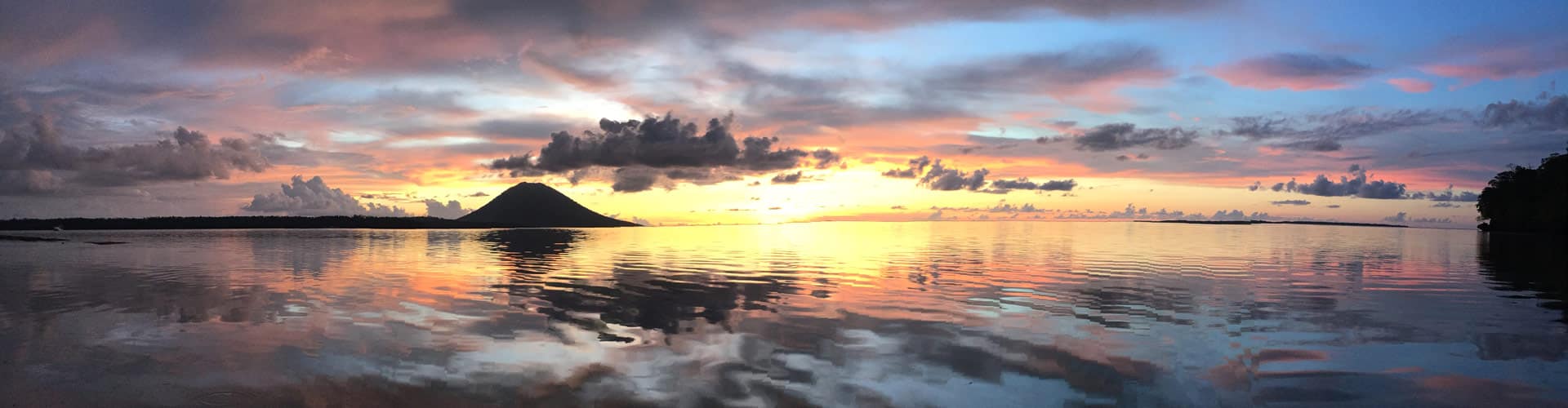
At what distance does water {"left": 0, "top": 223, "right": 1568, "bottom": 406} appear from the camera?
561 inches

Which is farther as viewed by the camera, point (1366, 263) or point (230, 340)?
point (1366, 263)

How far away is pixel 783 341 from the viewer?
19891 mm

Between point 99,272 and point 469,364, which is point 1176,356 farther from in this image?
point 99,272

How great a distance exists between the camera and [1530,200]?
540ft

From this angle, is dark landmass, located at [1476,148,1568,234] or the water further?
dark landmass, located at [1476,148,1568,234]

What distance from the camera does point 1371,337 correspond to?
20.9 meters

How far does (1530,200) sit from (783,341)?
218m

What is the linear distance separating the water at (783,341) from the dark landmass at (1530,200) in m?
149

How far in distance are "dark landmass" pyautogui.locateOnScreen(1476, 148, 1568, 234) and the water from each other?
149 meters

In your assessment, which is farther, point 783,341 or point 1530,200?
point 1530,200

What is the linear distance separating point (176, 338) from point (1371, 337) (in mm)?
32934

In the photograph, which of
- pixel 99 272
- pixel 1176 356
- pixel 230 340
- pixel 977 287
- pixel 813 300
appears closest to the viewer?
pixel 1176 356

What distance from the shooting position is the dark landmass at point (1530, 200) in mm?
146125

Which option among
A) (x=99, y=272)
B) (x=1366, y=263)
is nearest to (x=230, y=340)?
(x=99, y=272)
